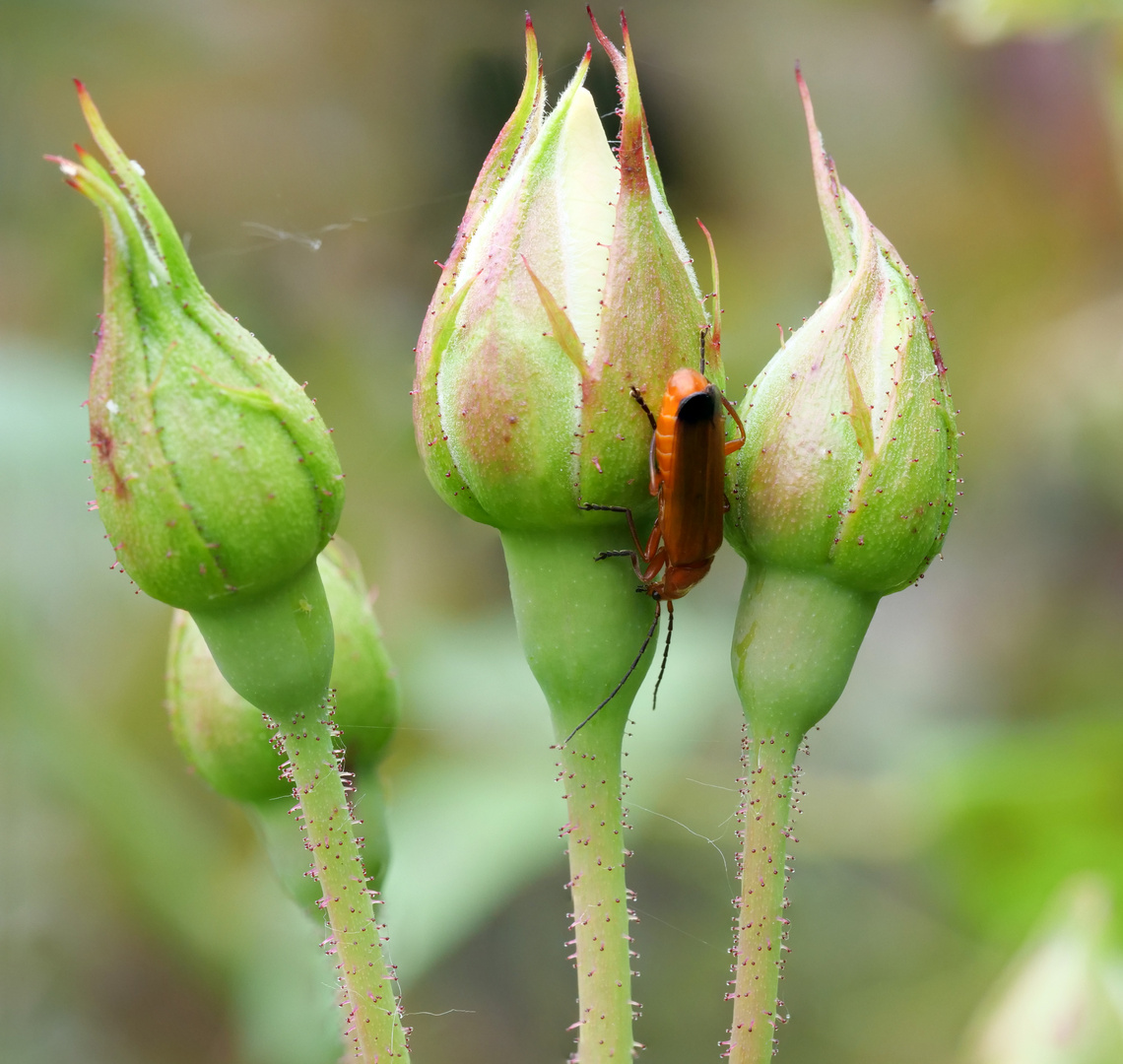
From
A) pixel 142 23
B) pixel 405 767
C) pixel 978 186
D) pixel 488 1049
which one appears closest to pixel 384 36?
pixel 142 23

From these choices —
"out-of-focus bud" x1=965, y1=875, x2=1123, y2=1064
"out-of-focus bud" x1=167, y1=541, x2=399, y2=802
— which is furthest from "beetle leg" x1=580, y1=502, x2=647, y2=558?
"out-of-focus bud" x1=965, y1=875, x2=1123, y2=1064

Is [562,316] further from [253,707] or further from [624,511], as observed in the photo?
[253,707]

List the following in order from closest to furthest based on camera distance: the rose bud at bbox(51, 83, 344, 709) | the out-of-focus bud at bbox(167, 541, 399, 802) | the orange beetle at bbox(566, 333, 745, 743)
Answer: the rose bud at bbox(51, 83, 344, 709) → the orange beetle at bbox(566, 333, 745, 743) → the out-of-focus bud at bbox(167, 541, 399, 802)

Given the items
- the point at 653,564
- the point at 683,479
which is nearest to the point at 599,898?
the point at 653,564

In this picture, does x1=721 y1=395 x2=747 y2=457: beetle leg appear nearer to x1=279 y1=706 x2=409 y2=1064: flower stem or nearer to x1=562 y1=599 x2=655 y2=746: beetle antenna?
x1=562 y1=599 x2=655 y2=746: beetle antenna

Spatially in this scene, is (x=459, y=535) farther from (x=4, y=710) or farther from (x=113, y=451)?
(x=113, y=451)

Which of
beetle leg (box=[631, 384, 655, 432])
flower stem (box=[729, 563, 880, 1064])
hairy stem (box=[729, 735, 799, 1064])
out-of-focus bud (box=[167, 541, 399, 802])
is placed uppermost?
beetle leg (box=[631, 384, 655, 432])

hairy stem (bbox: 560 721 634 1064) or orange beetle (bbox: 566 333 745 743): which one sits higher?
orange beetle (bbox: 566 333 745 743)
